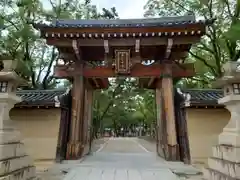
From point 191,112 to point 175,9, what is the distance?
440 inches

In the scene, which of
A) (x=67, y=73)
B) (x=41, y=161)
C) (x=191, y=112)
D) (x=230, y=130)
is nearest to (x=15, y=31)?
(x=67, y=73)

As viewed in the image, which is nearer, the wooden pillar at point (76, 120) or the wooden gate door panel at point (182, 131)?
the wooden gate door panel at point (182, 131)

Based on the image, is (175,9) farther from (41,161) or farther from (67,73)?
(41,161)

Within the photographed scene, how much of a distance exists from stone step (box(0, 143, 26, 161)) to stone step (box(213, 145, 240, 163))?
4777 millimetres

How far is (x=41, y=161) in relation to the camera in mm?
10297

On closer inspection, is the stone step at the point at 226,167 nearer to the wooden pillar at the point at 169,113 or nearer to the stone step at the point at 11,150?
the wooden pillar at the point at 169,113

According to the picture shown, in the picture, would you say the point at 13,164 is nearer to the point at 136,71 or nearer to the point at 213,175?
the point at 213,175

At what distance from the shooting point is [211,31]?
17.3 m

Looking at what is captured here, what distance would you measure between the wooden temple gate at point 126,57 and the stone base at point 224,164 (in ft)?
13.7

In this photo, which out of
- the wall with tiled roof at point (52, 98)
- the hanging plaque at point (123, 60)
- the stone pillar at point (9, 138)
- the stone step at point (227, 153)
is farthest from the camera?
the hanging plaque at point (123, 60)

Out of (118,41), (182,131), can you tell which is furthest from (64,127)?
(182,131)

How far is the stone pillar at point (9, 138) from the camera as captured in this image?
17.5ft

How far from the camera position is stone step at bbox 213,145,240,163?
5.07m

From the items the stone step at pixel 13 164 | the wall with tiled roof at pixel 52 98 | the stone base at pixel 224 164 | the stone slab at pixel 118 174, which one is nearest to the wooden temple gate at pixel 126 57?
the wall with tiled roof at pixel 52 98
